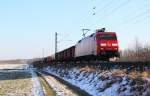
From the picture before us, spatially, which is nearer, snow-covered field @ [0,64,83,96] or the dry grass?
snow-covered field @ [0,64,83,96]

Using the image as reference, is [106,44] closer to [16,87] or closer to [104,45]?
[104,45]

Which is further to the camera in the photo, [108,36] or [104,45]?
[108,36]

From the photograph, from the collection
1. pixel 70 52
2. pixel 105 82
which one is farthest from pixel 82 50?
pixel 105 82

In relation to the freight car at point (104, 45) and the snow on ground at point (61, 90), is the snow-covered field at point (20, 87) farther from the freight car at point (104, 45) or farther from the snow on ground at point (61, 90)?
the freight car at point (104, 45)

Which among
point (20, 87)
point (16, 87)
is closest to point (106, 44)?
point (20, 87)

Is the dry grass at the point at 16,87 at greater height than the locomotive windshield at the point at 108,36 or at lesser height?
lesser

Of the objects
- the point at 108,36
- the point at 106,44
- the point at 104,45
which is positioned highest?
the point at 108,36

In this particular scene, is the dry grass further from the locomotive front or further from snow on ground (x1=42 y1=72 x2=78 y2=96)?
the locomotive front

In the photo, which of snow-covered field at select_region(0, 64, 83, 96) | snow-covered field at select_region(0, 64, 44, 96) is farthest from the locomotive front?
snow-covered field at select_region(0, 64, 44, 96)

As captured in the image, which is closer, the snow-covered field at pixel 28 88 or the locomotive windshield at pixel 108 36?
the snow-covered field at pixel 28 88

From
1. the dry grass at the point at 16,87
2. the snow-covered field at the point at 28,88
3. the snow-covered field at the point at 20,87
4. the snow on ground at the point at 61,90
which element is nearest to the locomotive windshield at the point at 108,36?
the snow-covered field at the point at 28,88

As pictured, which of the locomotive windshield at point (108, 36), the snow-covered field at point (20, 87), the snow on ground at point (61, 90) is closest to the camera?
the snow on ground at point (61, 90)

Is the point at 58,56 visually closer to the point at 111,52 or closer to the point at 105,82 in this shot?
the point at 111,52

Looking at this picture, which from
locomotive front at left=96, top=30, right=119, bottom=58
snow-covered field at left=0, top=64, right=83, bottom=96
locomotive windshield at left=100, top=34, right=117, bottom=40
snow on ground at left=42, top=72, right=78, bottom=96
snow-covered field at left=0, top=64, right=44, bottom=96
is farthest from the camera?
locomotive windshield at left=100, top=34, right=117, bottom=40
